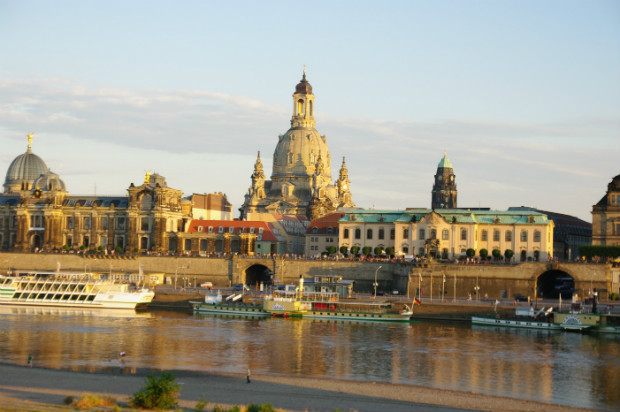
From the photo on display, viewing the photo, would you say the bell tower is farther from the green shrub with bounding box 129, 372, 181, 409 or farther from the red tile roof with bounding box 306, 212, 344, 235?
the green shrub with bounding box 129, 372, 181, 409

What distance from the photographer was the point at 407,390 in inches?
2100

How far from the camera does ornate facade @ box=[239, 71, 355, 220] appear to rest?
17475 cm

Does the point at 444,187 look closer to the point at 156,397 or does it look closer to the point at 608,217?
the point at 608,217

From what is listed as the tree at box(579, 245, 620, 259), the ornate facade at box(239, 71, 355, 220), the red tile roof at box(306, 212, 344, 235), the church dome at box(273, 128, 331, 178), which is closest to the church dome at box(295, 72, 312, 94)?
the ornate facade at box(239, 71, 355, 220)

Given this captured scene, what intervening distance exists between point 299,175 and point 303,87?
20.2 metres

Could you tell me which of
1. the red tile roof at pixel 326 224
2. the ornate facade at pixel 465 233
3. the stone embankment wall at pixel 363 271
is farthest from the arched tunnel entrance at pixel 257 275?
the ornate facade at pixel 465 233

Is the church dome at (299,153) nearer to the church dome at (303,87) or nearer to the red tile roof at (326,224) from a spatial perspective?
the church dome at (303,87)

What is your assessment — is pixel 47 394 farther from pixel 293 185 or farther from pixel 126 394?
pixel 293 185

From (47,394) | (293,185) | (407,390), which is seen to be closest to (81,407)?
(47,394)

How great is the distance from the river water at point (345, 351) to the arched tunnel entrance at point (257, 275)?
35.6m

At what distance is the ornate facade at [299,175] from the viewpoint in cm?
17475

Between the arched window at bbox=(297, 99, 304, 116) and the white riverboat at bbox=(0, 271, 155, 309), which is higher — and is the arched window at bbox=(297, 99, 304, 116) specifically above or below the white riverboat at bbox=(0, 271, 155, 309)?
above

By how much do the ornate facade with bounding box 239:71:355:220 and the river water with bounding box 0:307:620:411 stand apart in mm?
82821

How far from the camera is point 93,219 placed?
141 metres
